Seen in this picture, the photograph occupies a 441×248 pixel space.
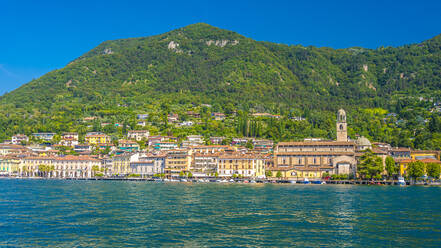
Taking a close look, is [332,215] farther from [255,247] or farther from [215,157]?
[215,157]

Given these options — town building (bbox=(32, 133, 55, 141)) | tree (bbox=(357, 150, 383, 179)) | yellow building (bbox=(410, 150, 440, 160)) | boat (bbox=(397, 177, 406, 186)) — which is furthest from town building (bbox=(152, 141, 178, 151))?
boat (bbox=(397, 177, 406, 186))

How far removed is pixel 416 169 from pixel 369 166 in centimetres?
1006

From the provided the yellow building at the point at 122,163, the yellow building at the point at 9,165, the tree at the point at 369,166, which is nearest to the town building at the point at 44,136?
the yellow building at the point at 9,165

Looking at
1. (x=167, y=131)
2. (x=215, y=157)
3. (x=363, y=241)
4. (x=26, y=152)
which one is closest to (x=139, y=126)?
(x=167, y=131)

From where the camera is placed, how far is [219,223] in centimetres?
4356

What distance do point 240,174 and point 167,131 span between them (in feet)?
205

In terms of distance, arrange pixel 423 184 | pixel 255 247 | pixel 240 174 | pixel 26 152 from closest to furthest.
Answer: pixel 255 247
pixel 423 184
pixel 240 174
pixel 26 152

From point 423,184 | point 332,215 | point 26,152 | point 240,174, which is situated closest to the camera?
point 332,215

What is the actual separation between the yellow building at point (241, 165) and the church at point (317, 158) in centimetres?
390

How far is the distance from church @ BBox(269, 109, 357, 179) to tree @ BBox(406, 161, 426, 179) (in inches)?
580

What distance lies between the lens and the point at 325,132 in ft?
604

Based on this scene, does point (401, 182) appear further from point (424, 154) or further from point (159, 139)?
point (159, 139)

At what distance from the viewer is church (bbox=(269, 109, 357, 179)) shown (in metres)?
122

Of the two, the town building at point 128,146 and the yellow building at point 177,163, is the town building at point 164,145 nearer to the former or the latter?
the town building at point 128,146
